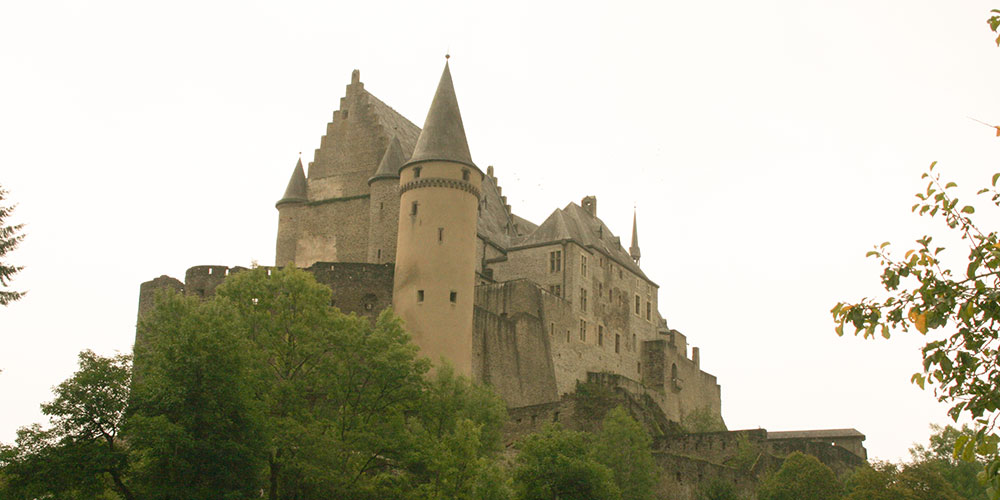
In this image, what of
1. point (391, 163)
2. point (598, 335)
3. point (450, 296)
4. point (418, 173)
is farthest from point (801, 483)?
point (391, 163)

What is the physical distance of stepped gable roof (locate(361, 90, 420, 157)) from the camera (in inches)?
2530

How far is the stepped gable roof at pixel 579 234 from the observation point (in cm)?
6856

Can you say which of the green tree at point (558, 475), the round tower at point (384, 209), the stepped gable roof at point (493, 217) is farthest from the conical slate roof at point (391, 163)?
the green tree at point (558, 475)

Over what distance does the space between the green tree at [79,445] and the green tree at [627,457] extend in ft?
65.1

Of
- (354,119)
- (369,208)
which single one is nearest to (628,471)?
(369,208)

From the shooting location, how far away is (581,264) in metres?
68.7

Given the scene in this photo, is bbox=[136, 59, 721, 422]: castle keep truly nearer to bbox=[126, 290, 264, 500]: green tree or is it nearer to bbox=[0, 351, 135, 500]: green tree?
bbox=[126, 290, 264, 500]: green tree

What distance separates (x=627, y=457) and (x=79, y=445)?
2299cm

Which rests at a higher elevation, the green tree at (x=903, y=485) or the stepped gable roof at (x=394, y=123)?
the stepped gable roof at (x=394, y=123)

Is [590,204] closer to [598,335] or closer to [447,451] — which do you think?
[598,335]

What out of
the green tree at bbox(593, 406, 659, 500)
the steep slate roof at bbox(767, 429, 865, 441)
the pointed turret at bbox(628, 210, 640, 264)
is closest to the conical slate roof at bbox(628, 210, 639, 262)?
the pointed turret at bbox(628, 210, 640, 264)

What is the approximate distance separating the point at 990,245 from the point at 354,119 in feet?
178

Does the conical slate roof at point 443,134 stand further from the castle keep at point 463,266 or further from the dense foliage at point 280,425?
the dense foliage at point 280,425

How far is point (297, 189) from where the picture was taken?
64.9m
